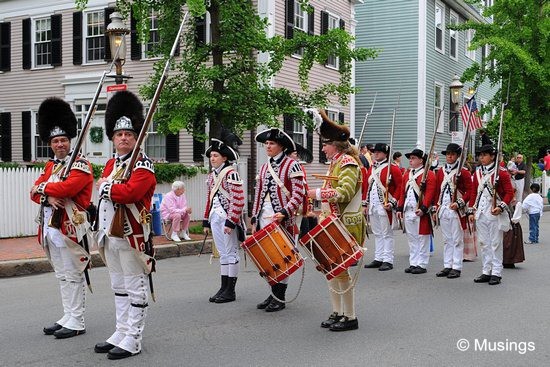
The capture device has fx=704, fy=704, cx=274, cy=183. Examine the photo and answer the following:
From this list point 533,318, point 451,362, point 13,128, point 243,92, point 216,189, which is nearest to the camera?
point 451,362

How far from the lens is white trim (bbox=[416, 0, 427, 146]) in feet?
92.0

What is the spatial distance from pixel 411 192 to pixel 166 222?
17.9 ft

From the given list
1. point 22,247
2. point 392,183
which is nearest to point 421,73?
point 392,183

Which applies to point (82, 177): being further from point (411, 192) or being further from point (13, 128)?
point (13, 128)

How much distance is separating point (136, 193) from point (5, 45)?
21.8 meters

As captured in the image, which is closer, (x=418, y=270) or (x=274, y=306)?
(x=274, y=306)

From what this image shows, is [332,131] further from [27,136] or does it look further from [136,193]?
[27,136]

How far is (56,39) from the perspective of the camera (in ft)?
79.0

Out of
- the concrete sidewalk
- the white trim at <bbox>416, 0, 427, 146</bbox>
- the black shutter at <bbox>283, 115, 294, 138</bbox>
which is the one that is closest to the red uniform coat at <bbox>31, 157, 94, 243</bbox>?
the concrete sidewalk

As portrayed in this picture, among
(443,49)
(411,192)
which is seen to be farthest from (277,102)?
(443,49)

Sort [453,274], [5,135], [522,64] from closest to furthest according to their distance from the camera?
[453,274] → [5,135] → [522,64]

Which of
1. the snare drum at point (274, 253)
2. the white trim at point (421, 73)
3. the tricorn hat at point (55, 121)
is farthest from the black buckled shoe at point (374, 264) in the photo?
the white trim at point (421, 73)

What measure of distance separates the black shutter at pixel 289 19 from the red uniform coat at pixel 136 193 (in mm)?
16568

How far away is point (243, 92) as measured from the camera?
1538cm
